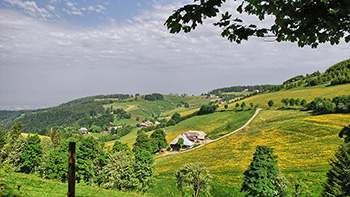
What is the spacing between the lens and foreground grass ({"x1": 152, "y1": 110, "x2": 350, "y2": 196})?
4456cm

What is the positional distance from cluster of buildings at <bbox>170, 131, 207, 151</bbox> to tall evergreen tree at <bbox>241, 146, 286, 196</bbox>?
205ft

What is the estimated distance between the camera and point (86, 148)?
48.3 m

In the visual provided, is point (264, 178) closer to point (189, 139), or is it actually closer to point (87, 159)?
point (87, 159)

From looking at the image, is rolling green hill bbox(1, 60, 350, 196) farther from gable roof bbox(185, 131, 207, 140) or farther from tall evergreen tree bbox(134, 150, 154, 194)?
tall evergreen tree bbox(134, 150, 154, 194)

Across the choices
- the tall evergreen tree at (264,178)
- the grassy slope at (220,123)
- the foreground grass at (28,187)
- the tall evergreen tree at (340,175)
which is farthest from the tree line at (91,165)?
the grassy slope at (220,123)

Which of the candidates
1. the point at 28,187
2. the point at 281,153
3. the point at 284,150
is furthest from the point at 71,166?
the point at 284,150

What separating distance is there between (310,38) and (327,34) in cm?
37

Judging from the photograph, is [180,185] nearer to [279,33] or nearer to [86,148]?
[86,148]

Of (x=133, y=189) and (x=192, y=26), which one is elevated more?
(x=192, y=26)

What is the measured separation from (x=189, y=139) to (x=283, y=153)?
49.7 meters

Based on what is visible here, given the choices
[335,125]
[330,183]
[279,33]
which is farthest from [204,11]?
[335,125]

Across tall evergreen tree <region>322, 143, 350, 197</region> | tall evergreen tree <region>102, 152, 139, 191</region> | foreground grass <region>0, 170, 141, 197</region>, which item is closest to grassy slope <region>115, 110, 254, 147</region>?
tall evergreen tree <region>102, 152, 139, 191</region>

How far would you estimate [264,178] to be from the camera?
102ft

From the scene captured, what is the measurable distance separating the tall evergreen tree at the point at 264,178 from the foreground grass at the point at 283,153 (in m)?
6.86
